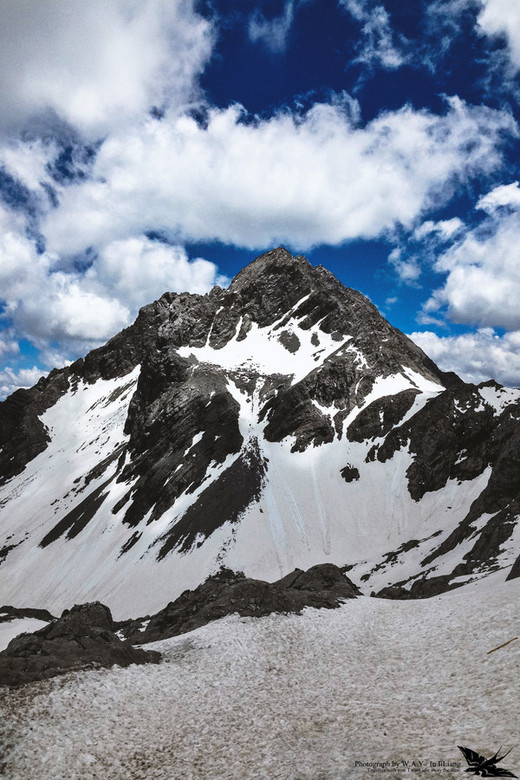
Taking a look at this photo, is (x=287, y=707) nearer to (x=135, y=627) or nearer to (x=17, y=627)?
(x=135, y=627)

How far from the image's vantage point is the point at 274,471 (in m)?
95.2

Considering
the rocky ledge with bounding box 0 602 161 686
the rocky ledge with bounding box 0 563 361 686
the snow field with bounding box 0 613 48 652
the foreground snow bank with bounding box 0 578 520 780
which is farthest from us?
the snow field with bounding box 0 613 48 652

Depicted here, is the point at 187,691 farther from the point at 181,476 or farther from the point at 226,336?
the point at 226,336

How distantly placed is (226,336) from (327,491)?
72.6 m

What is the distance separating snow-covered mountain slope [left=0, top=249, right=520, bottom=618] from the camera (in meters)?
74.4

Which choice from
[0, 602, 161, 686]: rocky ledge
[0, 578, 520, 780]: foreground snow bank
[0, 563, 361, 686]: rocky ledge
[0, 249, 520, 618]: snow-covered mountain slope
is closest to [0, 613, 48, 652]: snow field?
[0, 563, 361, 686]: rocky ledge

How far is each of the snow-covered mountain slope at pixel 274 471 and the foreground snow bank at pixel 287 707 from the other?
12.7m

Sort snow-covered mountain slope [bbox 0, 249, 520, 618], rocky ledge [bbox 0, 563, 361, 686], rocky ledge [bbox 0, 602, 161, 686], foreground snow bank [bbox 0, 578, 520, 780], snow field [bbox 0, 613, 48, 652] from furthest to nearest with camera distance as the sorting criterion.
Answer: snow-covered mountain slope [bbox 0, 249, 520, 618]
snow field [bbox 0, 613, 48, 652]
rocky ledge [bbox 0, 563, 361, 686]
rocky ledge [bbox 0, 602, 161, 686]
foreground snow bank [bbox 0, 578, 520, 780]

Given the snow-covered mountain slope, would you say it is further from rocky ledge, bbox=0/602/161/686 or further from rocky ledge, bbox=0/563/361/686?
rocky ledge, bbox=0/602/161/686

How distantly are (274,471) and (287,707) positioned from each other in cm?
A: 7884

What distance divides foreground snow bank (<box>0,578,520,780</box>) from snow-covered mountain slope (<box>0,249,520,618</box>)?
41.8ft

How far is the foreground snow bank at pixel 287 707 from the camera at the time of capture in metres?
12.5

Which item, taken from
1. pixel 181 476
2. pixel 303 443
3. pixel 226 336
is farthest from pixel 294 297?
pixel 181 476

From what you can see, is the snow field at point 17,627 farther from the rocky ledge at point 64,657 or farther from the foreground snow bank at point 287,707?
the foreground snow bank at point 287,707
